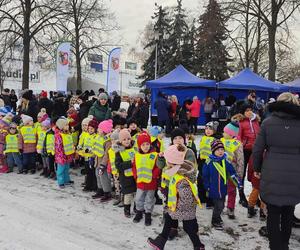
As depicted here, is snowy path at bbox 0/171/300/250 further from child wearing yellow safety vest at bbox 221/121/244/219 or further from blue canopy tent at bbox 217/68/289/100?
blue canopy tent at bbox 217/68/289/100

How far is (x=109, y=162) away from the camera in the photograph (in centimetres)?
627

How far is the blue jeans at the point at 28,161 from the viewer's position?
8422 mm

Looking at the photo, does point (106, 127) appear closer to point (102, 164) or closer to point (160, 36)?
point (102, 164)

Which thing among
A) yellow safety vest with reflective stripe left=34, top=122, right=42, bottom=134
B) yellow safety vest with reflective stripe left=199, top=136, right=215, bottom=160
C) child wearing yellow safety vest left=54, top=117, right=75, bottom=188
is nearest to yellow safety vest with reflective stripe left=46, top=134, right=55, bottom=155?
child wearing yellow safety vest left=54, top=117, right=75, bottom=188

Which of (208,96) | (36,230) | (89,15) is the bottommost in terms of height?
(36,230)

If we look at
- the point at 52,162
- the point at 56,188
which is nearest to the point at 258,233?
the point at 56,188

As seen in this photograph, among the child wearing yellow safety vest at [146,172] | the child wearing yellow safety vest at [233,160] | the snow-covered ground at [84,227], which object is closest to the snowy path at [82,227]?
the snow-covered ground at [84,227]

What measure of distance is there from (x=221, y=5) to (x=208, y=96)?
8486mm

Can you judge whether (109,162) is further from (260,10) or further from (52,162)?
(260,10)

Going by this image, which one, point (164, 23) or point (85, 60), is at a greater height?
point (164, 23)

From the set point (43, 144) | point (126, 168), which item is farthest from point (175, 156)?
point (43, 144)

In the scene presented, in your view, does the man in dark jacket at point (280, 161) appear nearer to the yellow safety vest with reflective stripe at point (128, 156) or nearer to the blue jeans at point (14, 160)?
the yellow safety vest with reflective stripe at point (128, 156)

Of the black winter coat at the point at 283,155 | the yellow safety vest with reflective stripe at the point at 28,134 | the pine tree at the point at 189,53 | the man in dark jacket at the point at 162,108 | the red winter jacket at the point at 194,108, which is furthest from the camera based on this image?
the pine tree at the point at 189,53

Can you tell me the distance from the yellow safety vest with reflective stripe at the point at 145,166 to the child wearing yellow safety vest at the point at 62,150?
243 cm
